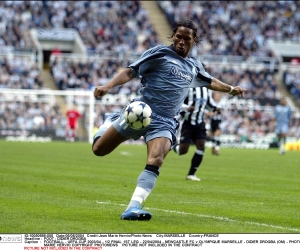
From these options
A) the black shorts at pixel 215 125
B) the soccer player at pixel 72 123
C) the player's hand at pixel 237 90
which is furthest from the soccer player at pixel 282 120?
the player's hand at pixel 237 90

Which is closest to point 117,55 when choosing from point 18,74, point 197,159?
point 18,74

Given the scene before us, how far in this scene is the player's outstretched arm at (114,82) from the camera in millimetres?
8797

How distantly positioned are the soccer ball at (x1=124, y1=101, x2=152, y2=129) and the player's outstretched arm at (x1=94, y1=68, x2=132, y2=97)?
1.05 feet

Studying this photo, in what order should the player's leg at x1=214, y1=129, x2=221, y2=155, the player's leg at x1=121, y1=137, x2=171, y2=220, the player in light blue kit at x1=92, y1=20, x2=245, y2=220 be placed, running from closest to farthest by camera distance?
the player's leg at x1=121, y1=137, x2=171, y2=220 → the player in light blue kit at x1=92, y1=20, x2=245, y2=220 → the player's leg at x1=214, y1=129, x2=221, y2=155

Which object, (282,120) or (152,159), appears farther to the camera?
(282,120)

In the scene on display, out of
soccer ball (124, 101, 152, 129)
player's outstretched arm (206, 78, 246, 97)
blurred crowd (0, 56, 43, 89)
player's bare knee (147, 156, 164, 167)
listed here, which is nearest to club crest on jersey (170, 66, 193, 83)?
player's outstretched arm (206, 78, 246, 97)

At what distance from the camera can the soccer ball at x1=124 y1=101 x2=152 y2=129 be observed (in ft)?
30.2

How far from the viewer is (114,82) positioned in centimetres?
916

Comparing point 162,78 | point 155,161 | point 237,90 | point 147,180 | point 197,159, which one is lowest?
point 197,159

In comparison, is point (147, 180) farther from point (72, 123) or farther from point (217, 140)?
point (72, 123)

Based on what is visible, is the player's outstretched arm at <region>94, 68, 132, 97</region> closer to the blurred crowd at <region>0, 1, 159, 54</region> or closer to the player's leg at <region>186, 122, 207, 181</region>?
the player's leg at <region>186, 122, 207, 181</region>

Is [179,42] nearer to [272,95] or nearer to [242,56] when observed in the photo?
[272,95]

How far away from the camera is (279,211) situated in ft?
35.3

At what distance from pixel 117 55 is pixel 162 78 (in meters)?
37.9
